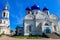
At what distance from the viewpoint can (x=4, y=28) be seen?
80.3ft

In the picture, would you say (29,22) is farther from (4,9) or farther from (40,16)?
(4,9)

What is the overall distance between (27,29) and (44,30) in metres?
2.43

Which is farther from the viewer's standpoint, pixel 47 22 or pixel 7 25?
pixel 7 25

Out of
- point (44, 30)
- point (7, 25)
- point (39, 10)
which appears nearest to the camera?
point (44, 30)

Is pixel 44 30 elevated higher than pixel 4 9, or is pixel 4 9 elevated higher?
pixel 4 9

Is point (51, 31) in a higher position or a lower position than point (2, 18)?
lower

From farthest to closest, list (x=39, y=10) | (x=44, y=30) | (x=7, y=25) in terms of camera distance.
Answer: (x=7, y=25)
(x=39, y=10)
(x=44, y=30)

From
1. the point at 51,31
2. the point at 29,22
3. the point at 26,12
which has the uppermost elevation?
the point at 26,12

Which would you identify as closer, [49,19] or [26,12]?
[49,19]

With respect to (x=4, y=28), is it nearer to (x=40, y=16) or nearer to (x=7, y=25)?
(x=7, y=25)

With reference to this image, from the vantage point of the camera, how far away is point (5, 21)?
89.2 ft

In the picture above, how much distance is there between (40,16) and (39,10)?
2.40 meters

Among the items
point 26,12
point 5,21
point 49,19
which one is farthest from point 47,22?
point 5,21

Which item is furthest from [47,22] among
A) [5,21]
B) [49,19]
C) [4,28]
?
[5,21]
